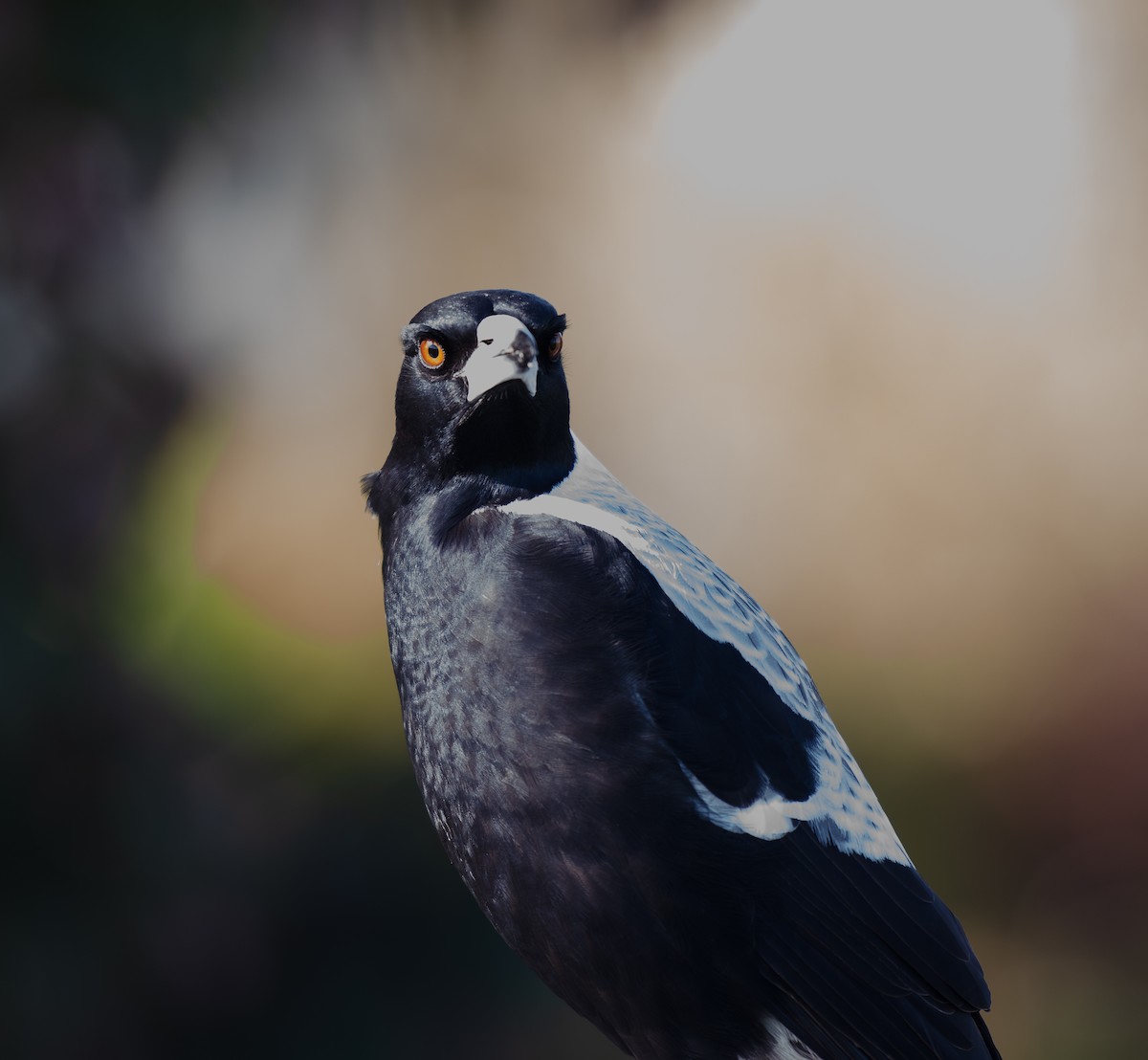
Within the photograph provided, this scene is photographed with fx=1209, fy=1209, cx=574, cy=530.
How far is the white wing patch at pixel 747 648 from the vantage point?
126 cm

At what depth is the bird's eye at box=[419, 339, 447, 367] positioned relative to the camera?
4.40 ft

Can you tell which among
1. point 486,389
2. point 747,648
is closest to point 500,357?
point 486,389

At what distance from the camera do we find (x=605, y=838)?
1.17 m

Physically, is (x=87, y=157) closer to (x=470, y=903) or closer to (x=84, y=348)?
(x=84, y=348)

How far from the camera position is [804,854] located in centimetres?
125

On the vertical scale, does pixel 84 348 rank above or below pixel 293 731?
above

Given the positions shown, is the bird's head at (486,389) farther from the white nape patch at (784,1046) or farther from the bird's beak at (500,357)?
the white nape patch at (784,1046)

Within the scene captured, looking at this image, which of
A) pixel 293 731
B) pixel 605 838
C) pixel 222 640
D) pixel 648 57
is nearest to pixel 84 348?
pixel 222 640

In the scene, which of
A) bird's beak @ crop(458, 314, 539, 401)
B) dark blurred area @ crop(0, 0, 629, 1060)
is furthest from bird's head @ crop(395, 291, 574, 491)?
dark blurred area @ crop(0, 0, 629, 1060)

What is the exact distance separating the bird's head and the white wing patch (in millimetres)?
59

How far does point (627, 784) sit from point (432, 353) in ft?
1.70

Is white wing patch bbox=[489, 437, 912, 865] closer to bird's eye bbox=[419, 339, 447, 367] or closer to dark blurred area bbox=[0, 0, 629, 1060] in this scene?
bird's eye bbox=[419, 339, 447, 367]

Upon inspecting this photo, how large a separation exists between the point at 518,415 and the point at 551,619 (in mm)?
261

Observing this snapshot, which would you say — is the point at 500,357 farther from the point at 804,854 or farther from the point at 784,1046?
the point at 784,1046
